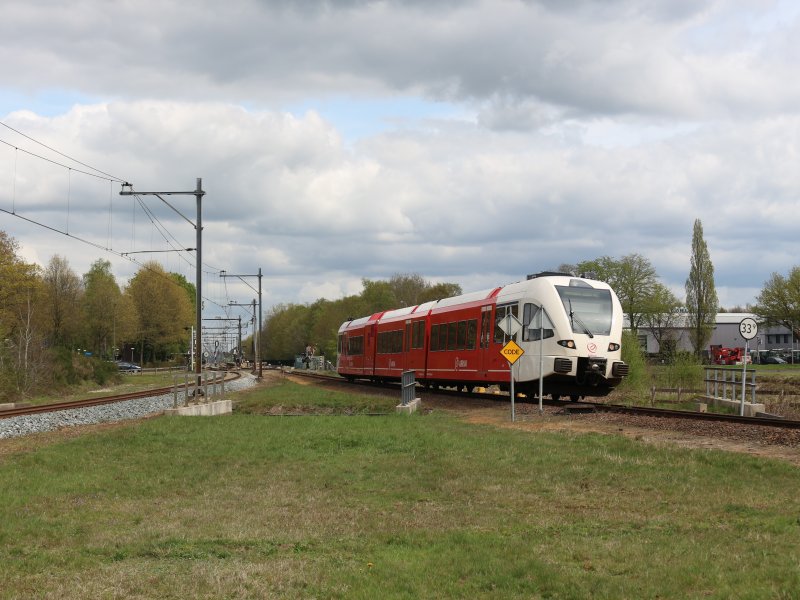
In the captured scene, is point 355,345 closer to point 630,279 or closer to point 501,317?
point 501,317

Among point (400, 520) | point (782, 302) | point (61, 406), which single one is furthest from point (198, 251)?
point (782, 302)

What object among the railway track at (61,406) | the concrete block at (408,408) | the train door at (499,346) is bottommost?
the railway track at (61,406)

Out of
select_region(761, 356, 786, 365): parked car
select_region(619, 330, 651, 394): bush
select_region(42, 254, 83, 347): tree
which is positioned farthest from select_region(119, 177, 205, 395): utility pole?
select_region(761, 356, 786, 365): parked car

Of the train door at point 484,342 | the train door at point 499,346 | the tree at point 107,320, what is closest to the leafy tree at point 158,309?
the tree at point 107,320

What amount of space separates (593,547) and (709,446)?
7643 millimetres

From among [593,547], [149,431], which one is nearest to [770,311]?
[149,431]

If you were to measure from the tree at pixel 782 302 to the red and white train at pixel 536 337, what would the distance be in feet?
238

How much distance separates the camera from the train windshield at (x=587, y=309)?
1019 inches

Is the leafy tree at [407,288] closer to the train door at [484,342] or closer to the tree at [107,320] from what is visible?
the tree at [107,320]

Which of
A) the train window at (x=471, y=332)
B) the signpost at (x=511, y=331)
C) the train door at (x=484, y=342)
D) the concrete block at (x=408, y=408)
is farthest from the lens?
the train window at (x=471, y=332)

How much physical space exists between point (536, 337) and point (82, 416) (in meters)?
13.9

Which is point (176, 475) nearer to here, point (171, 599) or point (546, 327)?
point (171, 599)

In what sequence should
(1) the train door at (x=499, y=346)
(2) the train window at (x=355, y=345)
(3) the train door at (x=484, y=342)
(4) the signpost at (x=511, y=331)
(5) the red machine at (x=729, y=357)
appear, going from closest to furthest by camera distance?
1. (4) the signpost at (x=511, y=331)
2. (1) the train door at (x=499, y=346)
3. (3) the train door at (x=484, y=342)
4. (2) the train window at (x=355, y=345)
5. (5) the red machine at (x=729, y=357)

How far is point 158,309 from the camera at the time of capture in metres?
Answer: 114
